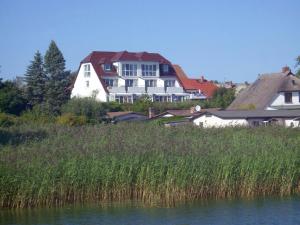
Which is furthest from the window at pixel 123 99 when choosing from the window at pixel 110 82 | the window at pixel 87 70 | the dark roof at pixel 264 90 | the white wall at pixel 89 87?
the dark roof at pixel 264 90

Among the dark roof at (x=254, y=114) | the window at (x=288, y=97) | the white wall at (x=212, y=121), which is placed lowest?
the white wall at (x=212, y=121)

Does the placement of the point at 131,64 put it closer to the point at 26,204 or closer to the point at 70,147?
the point at 70,147

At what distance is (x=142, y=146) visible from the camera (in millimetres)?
23844

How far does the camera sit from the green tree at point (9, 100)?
172 ft

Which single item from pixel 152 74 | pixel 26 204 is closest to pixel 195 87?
pixel 152 74

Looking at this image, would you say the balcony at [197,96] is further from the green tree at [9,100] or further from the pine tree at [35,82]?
the green tree at [9,100]

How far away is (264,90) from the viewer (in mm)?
57000

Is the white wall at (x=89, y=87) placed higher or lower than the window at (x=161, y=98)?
higher

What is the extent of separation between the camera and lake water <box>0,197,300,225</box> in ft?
→ 57.9

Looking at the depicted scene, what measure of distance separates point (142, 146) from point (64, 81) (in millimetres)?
43956

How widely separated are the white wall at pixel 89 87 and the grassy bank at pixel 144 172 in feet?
144

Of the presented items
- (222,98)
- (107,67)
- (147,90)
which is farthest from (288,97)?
(107,67)

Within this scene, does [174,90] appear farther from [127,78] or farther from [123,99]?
[123,99]

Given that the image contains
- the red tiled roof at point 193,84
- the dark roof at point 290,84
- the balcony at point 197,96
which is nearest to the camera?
the dark roof at point 290,84
